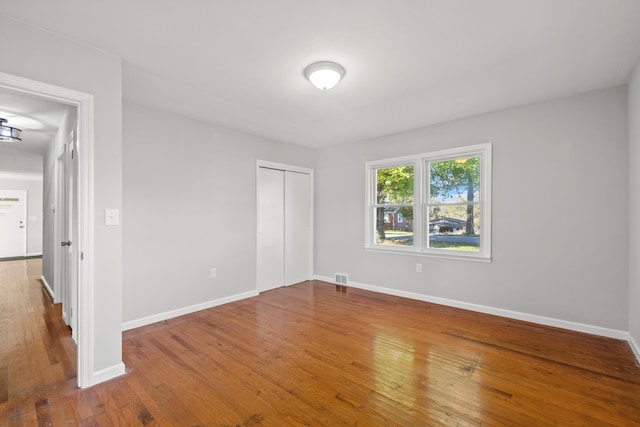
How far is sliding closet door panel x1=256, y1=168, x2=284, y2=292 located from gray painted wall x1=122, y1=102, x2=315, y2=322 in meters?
0.18

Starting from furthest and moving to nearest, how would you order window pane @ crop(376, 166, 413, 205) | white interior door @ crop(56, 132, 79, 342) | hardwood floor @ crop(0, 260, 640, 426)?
window pane @ crop(376, 166, 413, 205)
white interior door @ crop(56, 132, 79, 342)
hardwood floor @ crop(0, 260, 640, 426)

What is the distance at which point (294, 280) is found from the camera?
5238 millimetres

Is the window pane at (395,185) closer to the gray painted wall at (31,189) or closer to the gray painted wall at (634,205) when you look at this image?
the gray painted wall at (634,205)

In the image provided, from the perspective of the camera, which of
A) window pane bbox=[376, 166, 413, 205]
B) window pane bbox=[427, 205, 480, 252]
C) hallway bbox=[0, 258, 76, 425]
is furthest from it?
window pane bbox=[376, 166, 413, 205]

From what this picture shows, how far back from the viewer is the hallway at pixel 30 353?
77.0 inches

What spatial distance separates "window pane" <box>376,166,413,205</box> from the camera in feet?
14.6

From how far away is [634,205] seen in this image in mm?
2666

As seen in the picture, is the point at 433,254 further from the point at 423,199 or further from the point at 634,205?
the point at 634,205

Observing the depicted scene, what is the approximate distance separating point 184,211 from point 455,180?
12.3 ft

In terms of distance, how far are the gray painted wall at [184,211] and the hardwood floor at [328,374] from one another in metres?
0.49

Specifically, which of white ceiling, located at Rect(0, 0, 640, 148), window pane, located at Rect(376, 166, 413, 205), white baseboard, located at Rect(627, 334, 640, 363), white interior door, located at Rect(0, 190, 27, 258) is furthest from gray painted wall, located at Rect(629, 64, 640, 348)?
white interior door, located at Rect(0, 190, 27, 258)

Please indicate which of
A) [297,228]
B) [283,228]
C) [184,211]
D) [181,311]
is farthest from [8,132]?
[297,228]

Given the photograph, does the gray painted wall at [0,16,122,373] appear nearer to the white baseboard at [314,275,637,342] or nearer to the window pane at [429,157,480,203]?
the white baseboard at [314,275,637,342]

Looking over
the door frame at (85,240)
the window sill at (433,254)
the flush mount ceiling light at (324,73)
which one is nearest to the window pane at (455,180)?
the window sill at (433,254)
